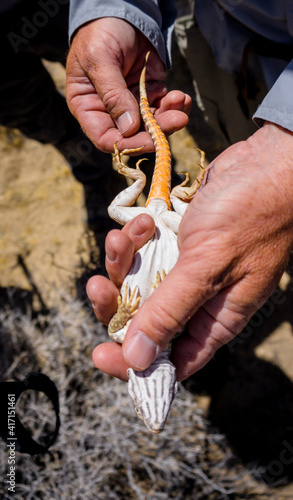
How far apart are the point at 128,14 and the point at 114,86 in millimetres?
503

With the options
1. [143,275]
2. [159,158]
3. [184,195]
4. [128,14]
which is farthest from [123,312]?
[128,14]

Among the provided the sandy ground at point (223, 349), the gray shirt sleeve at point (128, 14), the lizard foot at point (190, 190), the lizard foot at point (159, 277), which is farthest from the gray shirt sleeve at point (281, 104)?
the sandy ground at point (223, 349)

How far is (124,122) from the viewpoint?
206cm

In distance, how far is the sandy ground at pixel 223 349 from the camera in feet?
10.4

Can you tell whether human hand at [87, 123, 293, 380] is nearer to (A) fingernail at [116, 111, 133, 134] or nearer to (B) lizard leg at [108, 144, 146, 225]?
(B) lizard leg at [108, 144, 146, 225]

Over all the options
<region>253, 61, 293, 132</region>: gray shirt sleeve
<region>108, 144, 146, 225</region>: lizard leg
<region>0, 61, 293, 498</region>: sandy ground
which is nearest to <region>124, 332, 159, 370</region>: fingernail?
<region>108, 144, 146, 225</region>: lizard leg

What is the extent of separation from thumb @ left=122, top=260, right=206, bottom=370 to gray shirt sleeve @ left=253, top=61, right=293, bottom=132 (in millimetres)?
726

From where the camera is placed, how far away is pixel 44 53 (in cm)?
298

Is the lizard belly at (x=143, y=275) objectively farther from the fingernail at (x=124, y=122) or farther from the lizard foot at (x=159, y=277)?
the fingernail at (x=124, y=122)

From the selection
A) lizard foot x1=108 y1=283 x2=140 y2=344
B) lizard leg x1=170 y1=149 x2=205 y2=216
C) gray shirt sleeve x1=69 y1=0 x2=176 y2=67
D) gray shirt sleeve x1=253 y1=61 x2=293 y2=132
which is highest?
gray shirt sleeve x1=253 y1=61 x2=293 y2=132

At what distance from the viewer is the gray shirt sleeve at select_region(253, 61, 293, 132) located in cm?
156

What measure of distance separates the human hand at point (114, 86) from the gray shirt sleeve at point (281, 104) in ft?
2.05

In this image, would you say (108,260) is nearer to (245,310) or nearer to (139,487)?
(245,310)

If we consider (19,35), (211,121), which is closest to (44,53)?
(19,35)
